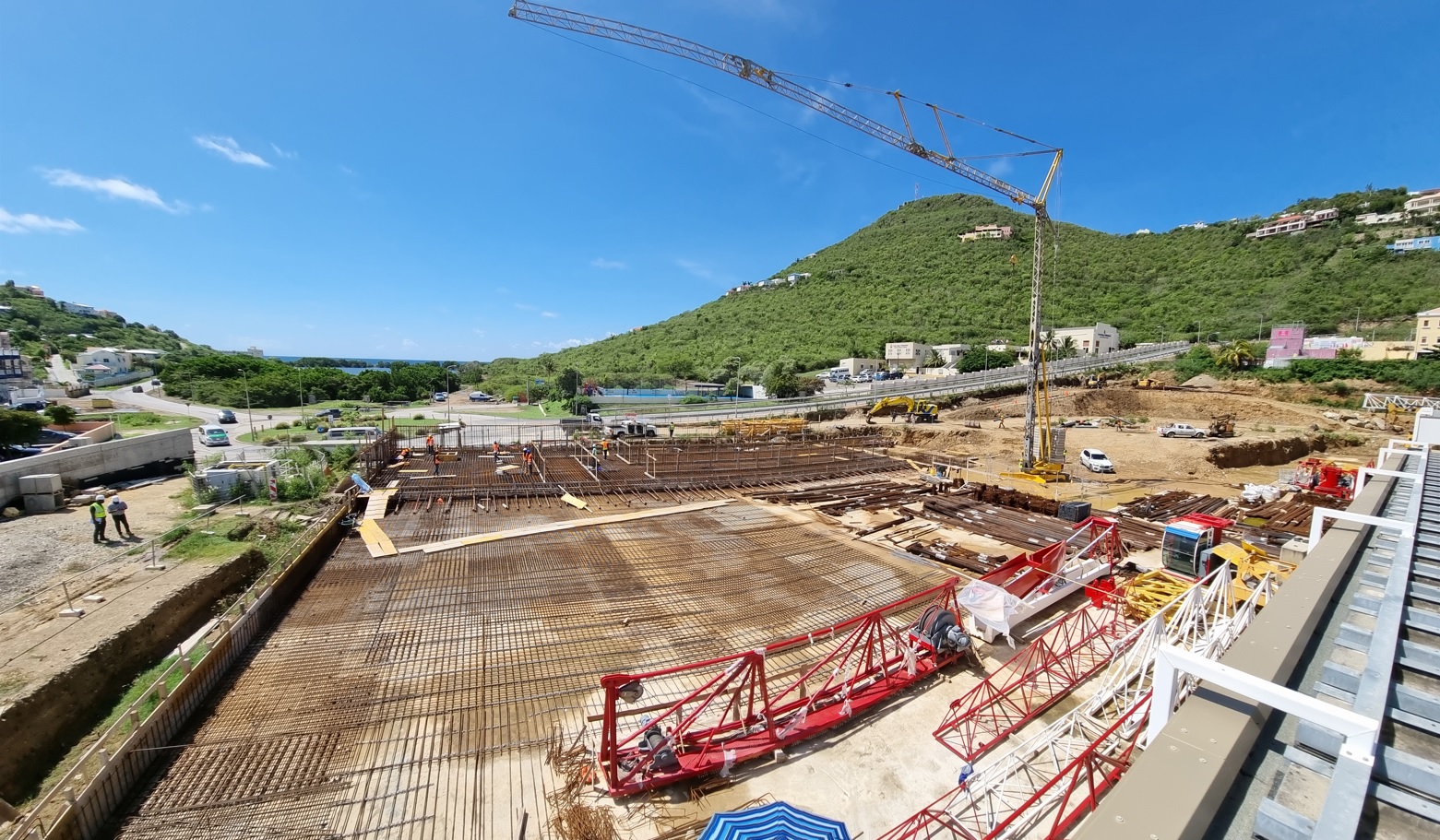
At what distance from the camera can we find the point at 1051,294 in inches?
3632

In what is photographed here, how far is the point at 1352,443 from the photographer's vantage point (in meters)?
28.5

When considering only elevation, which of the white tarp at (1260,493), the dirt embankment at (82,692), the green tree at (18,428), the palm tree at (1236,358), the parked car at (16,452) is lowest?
the dirt embankment at (82,692)

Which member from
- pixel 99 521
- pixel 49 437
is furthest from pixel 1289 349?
pixel 49 437

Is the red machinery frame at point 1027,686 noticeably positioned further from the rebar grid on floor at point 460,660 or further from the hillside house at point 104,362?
the hillside house at point 104,362

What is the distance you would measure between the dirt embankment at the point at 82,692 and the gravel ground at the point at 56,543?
11.5 ft

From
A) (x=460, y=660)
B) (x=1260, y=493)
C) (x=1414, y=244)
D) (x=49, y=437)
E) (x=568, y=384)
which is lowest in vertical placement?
(x=460, y=660)

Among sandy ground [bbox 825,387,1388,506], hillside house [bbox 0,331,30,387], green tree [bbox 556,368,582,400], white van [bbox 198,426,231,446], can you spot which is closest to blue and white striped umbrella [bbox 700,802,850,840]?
sandy ground [bbox 825,387,1388,506]

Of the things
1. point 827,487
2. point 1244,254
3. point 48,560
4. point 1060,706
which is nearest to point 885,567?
point 1060,706

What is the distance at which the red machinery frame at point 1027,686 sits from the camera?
760cm

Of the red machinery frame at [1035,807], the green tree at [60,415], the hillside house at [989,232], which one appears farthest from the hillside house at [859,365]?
the green tree at [60,415]

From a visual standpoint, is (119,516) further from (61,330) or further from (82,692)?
(61,330)

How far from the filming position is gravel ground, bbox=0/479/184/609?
40.6 feet

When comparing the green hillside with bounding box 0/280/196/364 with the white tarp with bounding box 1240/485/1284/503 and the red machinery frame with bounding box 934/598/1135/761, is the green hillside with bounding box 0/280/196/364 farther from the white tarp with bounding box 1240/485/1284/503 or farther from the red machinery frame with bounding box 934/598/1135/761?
the white tarp with bounding box 1240/485/1284/503

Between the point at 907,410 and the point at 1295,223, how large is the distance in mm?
98354
